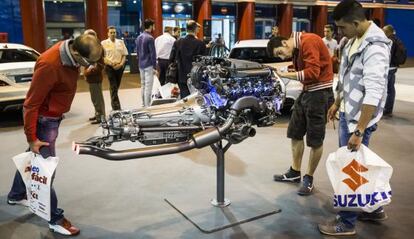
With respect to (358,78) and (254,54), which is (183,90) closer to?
(254,54)

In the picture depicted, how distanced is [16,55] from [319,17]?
15.8 metres

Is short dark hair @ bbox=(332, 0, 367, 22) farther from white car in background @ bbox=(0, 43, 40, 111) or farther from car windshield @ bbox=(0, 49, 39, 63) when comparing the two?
car windshield @ bbox=(0, 49, 39, 63)

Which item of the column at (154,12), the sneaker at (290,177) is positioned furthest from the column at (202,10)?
the sneaker at (290,177)

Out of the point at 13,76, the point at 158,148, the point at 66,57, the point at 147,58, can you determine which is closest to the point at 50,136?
the point at 66,57

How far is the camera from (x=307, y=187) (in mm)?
4258

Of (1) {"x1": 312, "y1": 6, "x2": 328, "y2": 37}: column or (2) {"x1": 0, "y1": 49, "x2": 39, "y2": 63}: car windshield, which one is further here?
(1) {"x1": 312, "y1": 6, "x2": 328, "y2": 37}: column

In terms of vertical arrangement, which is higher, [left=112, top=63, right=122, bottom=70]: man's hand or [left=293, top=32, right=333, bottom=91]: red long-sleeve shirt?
[left=293, top=32, right=333, bottom=91]: red long-sleeve shirt

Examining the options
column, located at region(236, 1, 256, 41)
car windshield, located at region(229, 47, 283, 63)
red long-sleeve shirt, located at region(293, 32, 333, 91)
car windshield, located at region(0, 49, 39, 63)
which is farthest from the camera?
column, located at region(236, 1, 256, 41)

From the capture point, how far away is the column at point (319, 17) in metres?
20.6

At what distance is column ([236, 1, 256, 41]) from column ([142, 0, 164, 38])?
4076mm

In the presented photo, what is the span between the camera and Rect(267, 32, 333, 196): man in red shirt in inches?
154

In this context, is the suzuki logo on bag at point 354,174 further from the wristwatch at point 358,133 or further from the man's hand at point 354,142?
the wristwatch at point 358,133

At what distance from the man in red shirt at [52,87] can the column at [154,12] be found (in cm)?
1297

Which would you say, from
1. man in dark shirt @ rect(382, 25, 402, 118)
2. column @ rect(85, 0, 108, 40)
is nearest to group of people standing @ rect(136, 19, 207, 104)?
man in dark shirt @ rect(382, 25, 402, 118)
